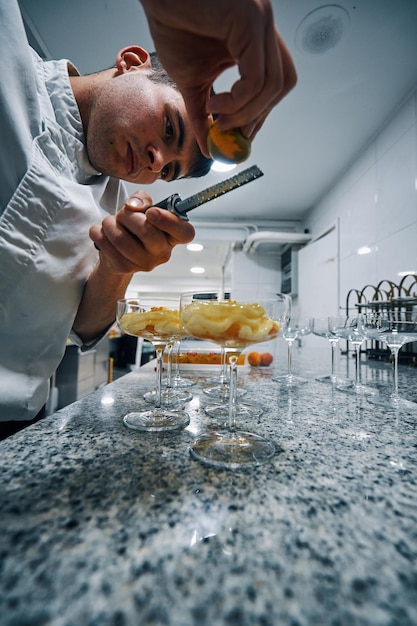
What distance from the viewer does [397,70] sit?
5.38 feet

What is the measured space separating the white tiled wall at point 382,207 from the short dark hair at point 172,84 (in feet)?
4.41

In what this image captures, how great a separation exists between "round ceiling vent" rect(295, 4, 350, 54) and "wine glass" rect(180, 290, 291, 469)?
158 centimetres

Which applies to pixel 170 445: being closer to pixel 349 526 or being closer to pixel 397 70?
pixel 349 526

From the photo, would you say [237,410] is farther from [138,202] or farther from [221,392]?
[138,202]

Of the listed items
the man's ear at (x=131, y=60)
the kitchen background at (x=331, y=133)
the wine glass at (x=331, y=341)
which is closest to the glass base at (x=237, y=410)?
the wine glass at (x=331, y=341)

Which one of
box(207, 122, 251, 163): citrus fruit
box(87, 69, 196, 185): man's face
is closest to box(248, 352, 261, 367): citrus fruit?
box(87, 69, 196, 185): man's face

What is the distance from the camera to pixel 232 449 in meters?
0.40

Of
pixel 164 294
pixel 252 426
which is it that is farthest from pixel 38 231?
pixel 164 294

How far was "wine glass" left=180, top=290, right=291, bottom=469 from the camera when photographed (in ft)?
1.34

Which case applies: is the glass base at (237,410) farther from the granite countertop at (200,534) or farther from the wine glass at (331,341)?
the wine glass at (331,341)

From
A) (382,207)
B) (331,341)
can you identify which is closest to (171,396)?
(331,341)

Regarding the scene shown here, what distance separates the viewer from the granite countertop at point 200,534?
0.59 ft

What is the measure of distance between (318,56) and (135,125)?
1309 mm

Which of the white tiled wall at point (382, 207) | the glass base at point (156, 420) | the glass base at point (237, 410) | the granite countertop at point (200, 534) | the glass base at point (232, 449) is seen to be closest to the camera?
the granite countertop at point (200, 534)
